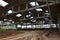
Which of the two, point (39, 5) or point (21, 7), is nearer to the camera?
point (39, 5)

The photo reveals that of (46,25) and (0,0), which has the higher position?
(0,0)

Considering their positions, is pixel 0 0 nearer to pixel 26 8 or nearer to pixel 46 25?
pixel 26 8

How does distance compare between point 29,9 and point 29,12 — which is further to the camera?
point 29,12

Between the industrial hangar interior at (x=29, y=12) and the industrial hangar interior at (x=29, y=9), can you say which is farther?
the industrial hangar interior at (x=29, y=9)

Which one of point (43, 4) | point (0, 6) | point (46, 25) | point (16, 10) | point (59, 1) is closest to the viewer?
point (59, 1)

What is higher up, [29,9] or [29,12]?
[29,12]

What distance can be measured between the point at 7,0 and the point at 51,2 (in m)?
2.17

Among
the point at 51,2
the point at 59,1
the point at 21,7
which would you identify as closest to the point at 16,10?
the point at 21,7

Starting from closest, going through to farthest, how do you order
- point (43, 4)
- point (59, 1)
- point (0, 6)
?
point (59, 1), point (43, 4), point (0, 6)

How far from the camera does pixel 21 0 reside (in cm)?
701

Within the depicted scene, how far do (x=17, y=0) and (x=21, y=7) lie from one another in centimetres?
188

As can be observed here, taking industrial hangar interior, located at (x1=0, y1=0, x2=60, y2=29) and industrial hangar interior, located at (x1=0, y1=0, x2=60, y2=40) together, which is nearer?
industrial hangar interior, located at (x1=0, y1=0, x2=60, y2=40)

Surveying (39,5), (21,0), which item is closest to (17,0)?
(21,0)

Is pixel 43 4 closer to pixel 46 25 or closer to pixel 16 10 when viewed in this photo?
pixel 16 10
